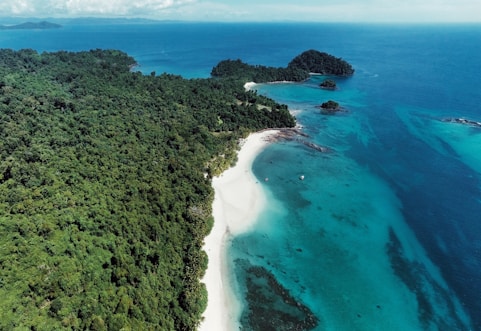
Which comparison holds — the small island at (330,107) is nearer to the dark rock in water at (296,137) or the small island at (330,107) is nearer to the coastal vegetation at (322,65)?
the dark rock in water at (296,137)

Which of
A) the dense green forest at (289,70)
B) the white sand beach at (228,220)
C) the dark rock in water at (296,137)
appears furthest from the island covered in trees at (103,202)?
the dense green forest at (289,70)

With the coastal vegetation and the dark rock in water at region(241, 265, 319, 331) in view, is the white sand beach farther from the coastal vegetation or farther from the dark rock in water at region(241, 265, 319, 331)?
the coastal vegetation

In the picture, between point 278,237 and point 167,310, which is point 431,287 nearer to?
point 278,237

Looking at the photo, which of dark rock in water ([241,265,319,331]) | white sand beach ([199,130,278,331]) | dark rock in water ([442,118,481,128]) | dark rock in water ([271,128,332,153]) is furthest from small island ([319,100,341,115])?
dark rock in water ([241,265,319,331])

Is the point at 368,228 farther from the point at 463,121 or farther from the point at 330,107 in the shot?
the point at 463,121

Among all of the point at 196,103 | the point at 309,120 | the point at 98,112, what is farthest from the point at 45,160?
the point at 309,120
